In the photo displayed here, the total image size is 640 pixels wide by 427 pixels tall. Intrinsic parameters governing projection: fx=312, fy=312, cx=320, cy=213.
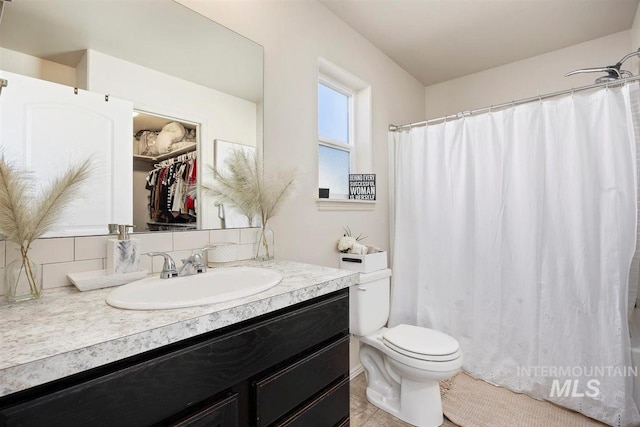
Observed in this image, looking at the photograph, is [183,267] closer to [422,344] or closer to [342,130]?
[422,344]

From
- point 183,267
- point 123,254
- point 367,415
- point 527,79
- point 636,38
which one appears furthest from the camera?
point 527,79

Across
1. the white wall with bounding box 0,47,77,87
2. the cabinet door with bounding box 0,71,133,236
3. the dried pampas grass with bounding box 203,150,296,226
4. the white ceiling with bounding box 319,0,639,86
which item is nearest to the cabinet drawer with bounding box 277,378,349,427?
the dried pampas grass with bounding box 203,150,296,226

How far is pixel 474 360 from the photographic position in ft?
7.01

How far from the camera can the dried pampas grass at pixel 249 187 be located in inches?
57.3

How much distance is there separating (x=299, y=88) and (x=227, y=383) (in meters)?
1.59

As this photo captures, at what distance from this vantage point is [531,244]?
6.38ft

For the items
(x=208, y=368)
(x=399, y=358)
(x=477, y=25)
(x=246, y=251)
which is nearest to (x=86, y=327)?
(x=208, y=368)

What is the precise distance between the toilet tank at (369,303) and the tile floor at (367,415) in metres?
0.45

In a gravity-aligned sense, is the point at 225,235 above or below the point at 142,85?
below

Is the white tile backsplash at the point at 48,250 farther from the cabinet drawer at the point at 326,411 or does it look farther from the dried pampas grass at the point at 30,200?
the cabinet drawer at the point at 326,411

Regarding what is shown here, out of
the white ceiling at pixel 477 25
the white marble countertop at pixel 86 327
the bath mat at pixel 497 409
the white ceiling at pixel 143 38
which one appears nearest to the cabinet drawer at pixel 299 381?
the white marble countertop at pixel 86 327

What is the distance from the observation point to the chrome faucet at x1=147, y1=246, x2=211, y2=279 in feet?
3.54

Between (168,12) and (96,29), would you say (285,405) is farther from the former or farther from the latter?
(168,12)

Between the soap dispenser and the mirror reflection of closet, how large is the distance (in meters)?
0.13
